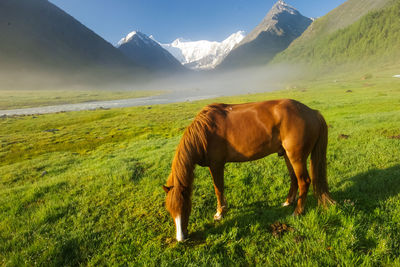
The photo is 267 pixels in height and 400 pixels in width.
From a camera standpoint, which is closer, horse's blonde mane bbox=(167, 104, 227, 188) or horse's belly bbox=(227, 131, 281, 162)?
horse's blonde mane bbox=(167, 104, 227, 188)

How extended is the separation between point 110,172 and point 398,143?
12.2 metres

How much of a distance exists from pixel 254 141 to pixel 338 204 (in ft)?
7.60

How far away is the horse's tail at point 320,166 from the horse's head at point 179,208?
314cm

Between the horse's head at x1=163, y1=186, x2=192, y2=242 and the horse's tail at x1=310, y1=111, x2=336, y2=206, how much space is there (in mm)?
3140

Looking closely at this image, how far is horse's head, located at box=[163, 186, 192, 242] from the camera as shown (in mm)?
3699

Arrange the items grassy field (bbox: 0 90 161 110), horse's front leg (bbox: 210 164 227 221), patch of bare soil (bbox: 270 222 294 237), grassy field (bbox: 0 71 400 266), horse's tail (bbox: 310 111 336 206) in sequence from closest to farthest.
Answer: grassy field (bbox: 0 71 400 266), patch of bare soil (bbox: 270 222 294 237), horse's tail (bbox: 310 111 336 206), horse's front leg (bbox: 210 164 227 221), grassy field (bbox: 0 90 161 110)

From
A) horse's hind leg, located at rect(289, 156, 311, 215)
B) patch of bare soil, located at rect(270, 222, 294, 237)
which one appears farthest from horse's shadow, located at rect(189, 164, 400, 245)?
horse's hind leg, located at rect(289, 156, 311, 215)

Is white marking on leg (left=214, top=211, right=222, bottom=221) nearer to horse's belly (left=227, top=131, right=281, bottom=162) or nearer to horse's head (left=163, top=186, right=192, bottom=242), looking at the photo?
horse's head (left=163, top=186, right=192, bottom=242)

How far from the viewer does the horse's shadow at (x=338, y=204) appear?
399 cm

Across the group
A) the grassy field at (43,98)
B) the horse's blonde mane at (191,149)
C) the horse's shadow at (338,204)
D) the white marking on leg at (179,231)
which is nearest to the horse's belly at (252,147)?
the horse's blonde mane at (191,149)

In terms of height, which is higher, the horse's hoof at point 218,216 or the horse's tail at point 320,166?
the horse's tail at point 320,166

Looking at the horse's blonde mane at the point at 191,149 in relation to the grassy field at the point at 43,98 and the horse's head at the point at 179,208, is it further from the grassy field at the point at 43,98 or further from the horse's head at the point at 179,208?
the grassy field at the point at 43,98

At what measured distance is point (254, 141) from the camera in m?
4.24

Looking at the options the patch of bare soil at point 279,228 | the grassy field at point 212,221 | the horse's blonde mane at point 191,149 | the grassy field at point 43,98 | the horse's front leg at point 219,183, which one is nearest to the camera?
the grassy field at point 212,221
